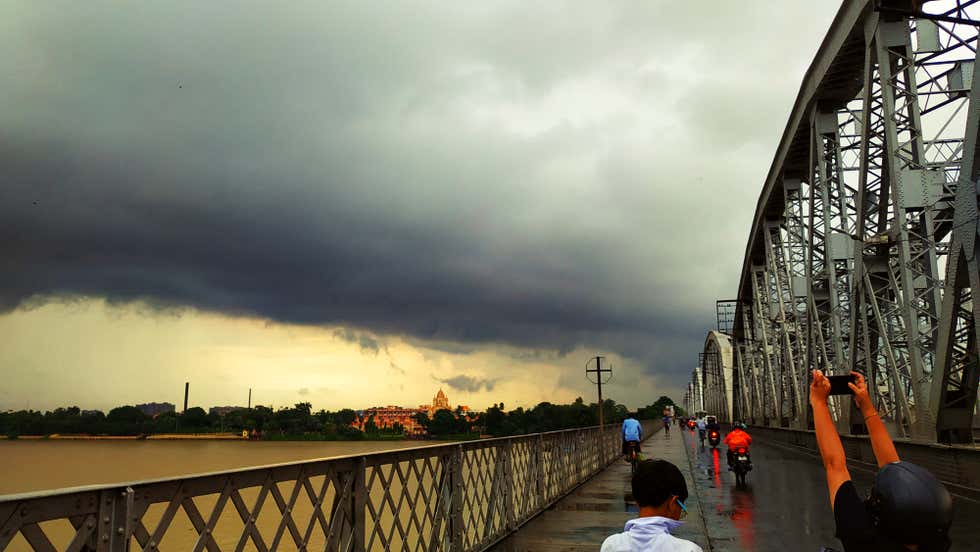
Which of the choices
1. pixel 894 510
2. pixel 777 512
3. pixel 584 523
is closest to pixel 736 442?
pixel 777 512

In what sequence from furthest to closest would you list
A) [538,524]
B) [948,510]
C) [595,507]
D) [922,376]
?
[922,376] → [595,507] → [538,524] → [948,510]

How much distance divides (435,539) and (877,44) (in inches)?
690

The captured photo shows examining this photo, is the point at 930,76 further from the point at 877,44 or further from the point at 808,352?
the point at 808,352

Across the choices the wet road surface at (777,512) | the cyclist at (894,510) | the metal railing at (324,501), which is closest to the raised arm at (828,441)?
the cyclist at (894,510)

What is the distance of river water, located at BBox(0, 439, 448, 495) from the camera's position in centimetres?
7200

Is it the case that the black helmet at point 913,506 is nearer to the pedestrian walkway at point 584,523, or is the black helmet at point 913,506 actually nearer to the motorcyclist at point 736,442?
the pedestrian walkway at point 584,523

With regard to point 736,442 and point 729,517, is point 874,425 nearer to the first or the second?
point 729,517

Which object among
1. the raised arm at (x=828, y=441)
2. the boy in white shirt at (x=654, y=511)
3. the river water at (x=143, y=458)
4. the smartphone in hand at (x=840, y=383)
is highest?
the smartphone in hand at (x=840, y=383)

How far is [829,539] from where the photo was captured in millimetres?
9766

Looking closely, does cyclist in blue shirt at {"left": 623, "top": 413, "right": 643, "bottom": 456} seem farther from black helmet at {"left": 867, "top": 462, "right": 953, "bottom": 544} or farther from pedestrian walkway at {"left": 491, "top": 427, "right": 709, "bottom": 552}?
black helmet at {"left": 867, "top": 462, "right": 953, "bottom": 544}

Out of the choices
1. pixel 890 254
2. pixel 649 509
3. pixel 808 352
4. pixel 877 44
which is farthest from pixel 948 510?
pixel 808 352

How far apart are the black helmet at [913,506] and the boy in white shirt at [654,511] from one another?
60 cm

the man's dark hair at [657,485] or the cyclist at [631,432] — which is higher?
the man's dark hair at [657,485]

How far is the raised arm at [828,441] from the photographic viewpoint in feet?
7.73
